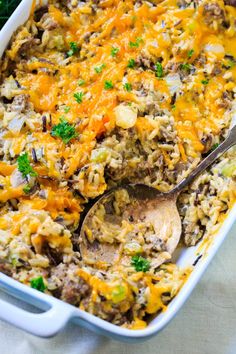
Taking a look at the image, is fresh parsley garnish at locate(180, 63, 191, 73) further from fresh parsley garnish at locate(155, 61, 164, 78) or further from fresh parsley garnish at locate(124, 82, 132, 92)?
fresh parsley garnish at locate(124, 82, 132, 92)

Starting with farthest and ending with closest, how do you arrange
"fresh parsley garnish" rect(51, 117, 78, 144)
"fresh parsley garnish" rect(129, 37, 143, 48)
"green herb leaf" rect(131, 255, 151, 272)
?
"fresh parsley garnish" rect(129, 37, 143, 48) → "fresh parsley garnish" rect(51, 117, 78, 144) → "green herb leaf" rect(131, 255, 151, 272)

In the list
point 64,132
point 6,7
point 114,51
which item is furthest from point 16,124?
point 6,7

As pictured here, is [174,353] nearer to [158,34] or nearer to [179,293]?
[179,293]

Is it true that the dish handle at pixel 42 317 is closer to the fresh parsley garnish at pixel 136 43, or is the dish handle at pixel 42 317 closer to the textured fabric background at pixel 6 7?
the fresh parsley garnish at pixel 136 43

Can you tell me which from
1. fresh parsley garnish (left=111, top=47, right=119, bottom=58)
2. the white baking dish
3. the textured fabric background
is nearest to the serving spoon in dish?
the white baking dish

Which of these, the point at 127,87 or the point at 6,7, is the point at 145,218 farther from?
the point at 6,7

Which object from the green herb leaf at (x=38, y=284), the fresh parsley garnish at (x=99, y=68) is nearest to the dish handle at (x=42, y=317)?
the green herb leaf at (x=38, y=284)
